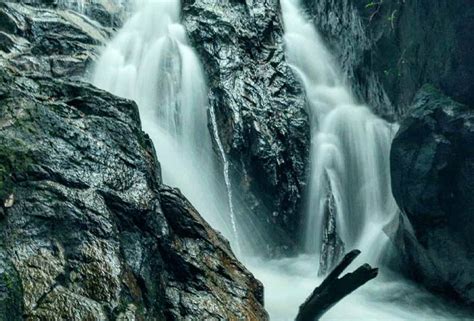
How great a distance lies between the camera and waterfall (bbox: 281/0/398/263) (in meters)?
13.0

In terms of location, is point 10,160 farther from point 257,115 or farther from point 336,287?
point 257,115

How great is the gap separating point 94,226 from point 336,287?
3686mm

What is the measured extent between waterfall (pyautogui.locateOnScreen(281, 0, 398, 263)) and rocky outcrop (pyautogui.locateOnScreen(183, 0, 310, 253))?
58 centimetres

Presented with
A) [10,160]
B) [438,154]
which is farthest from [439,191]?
[10,160]

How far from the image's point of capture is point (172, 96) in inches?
585

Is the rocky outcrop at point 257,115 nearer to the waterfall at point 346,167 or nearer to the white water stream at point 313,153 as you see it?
Result: the white water stream at point 313,153

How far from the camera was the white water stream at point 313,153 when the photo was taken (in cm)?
1052

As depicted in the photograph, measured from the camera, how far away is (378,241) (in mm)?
12422

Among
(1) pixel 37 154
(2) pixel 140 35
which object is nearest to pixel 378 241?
(1) pixel 37 154

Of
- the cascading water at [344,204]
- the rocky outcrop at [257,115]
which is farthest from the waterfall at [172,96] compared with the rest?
the cascading water at [344,204]

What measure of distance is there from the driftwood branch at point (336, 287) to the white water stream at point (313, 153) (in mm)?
2063

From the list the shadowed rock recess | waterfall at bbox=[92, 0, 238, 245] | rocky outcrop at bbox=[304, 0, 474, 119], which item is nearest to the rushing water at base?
waterfall at bbox=[92, 0, 238, 245]

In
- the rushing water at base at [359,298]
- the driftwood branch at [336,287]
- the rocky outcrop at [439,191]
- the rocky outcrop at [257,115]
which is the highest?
the rocky outcrop at [257,115]

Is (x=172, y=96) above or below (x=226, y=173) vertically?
above
